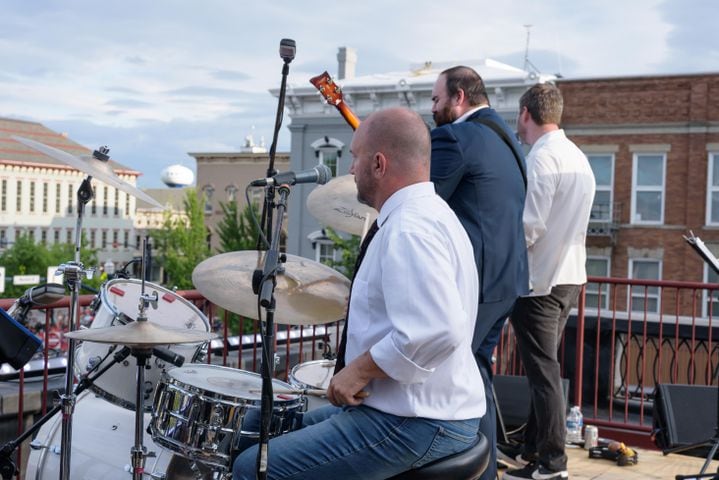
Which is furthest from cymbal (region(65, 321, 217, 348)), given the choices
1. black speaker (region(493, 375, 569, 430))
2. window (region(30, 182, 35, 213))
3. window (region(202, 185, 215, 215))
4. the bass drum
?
window (region(30, 182, 35, 213))

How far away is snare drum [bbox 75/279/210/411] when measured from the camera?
13.7ft

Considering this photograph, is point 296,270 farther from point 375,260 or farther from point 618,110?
point 618,110

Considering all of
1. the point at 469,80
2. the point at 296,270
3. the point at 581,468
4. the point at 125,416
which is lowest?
the point at 581,468

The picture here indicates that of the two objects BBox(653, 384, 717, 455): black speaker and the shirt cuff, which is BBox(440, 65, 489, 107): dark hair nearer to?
the shirt cuff

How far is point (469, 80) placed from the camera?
4180 mm

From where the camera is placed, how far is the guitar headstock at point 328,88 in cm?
462

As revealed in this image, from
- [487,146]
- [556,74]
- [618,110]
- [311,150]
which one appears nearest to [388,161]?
[487,146]

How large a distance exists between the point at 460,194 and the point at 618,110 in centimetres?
2687

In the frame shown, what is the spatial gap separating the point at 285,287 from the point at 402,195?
1454 millimetres

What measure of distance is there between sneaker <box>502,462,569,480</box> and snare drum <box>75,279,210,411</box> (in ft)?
6.67

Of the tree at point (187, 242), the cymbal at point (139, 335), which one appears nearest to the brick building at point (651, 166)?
the cymbal at point (139, 335)

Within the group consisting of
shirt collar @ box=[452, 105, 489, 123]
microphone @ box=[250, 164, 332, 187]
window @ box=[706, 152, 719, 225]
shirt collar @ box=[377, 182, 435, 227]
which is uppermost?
window @ box=[706, 152, 719, 225]

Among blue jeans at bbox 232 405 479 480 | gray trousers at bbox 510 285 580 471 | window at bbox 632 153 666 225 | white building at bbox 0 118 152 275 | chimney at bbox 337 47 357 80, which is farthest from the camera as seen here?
white building at bbox 0 118 152 275

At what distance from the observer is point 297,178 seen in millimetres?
3465
